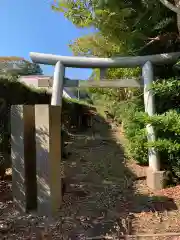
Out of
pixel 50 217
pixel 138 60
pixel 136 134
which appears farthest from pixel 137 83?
pixel 50 217

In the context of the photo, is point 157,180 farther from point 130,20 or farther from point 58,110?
point 130,20

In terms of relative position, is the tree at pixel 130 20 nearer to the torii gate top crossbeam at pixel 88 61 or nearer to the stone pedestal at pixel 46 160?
the torii gate top crossbeam at pixel 88 61

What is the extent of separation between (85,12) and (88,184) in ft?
12.5

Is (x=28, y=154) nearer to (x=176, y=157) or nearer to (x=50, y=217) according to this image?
(x=50, y=217)

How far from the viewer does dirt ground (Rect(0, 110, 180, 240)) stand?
3781 mm

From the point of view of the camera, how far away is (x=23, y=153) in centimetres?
440

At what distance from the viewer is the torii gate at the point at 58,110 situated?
423 centimetres

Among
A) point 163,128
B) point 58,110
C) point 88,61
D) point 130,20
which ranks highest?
point 130,20

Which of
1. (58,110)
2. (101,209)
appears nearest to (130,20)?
(58,110)

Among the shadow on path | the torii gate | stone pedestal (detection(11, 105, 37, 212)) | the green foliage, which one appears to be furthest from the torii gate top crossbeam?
stone pedestal (detection(11, 105, 37, 212))

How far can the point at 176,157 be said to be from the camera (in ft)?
20.7

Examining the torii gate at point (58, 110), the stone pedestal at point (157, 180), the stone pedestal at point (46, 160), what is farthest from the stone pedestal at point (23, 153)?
the stone pedestal at point (157, 180)

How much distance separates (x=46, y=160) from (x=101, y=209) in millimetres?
1272

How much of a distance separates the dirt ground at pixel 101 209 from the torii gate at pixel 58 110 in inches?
12.1
